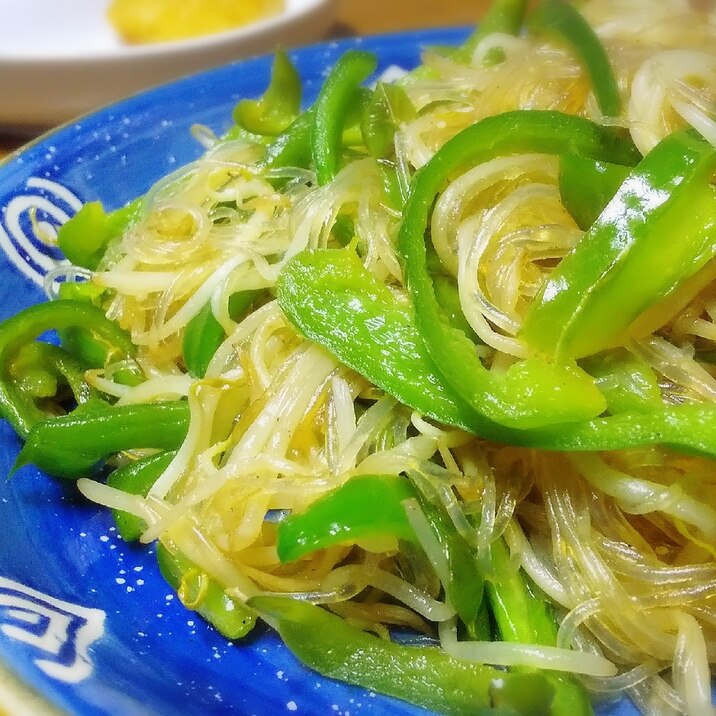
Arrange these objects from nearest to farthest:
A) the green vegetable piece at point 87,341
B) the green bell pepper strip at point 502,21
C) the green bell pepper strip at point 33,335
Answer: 1. the green bell pepper strip at point 33,335
2. the green vegetable piece at point 87,341
3. the green bell pepper strip at point 502,21

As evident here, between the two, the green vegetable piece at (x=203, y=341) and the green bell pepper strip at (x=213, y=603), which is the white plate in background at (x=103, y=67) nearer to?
the green vegetable piece at (x=203, y=341)

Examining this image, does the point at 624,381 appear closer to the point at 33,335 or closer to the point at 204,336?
the point at 204,336

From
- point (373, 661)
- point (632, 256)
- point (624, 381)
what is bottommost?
point (373, 661)

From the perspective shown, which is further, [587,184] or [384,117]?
[384,117]

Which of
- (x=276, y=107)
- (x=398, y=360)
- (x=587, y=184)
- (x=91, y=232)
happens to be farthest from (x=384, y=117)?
(x=91, y=232)

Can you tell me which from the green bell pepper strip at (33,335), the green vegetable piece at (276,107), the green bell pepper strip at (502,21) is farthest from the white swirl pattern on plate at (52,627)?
the green bell pepper strip at (502,21)

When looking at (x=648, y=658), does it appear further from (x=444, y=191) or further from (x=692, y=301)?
(x=444, y=191)

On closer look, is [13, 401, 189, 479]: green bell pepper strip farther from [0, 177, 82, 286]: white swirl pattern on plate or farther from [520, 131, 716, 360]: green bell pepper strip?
[520, 131, 716, 360]: green bell pepper strip

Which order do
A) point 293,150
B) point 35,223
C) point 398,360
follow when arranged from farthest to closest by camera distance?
point 35,223
point 293,150
point 398,360
